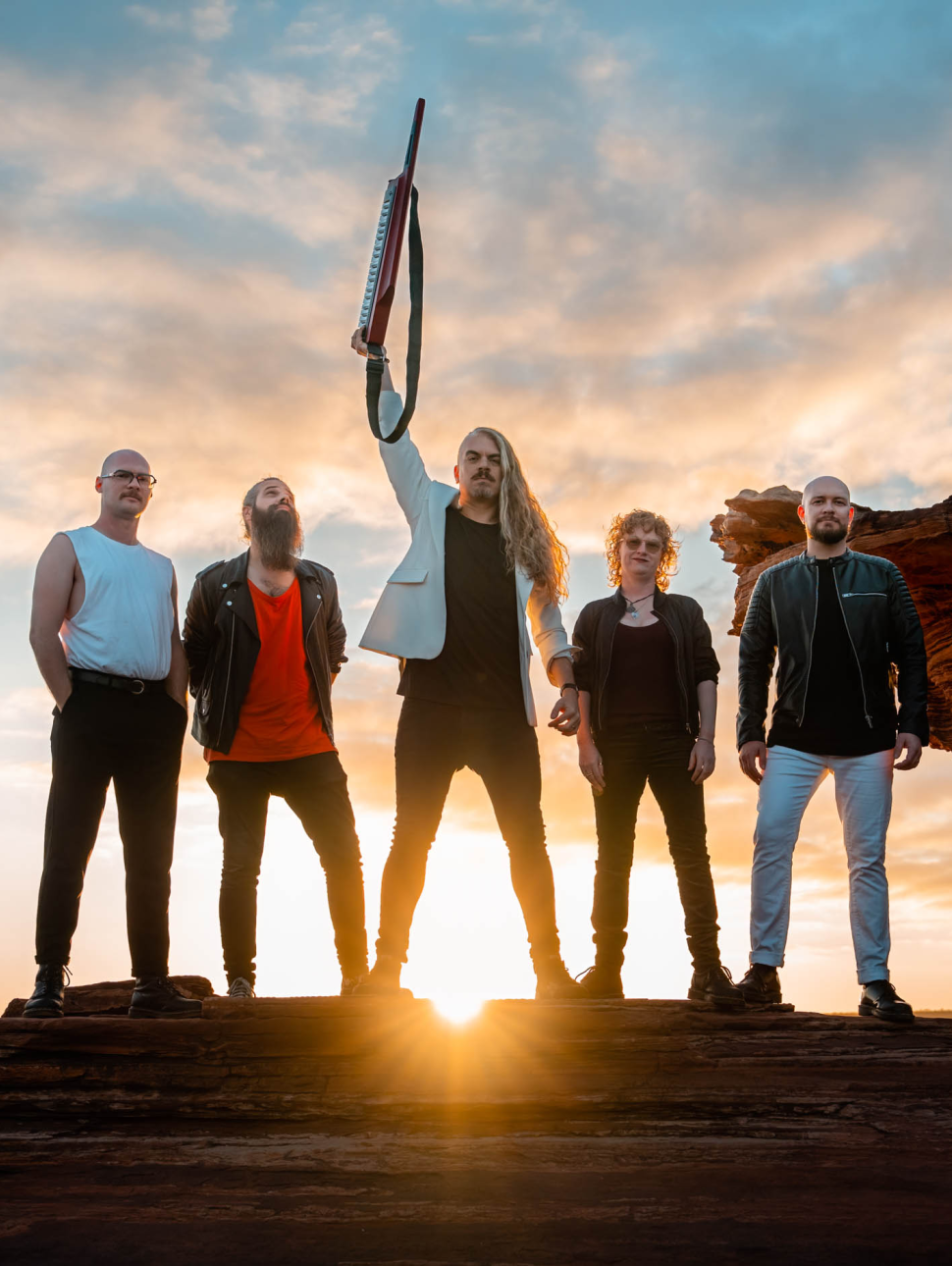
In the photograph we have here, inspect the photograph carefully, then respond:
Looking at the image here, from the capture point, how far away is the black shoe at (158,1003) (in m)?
5.48

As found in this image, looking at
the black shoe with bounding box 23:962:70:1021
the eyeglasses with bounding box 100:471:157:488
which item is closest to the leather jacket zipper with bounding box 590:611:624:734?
the eyeglasses with bounding box 100:471:157:488

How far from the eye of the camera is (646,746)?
20.2ft

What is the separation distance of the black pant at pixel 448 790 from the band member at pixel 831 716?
1.31 m

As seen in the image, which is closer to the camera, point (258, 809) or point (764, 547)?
point (258, 809)

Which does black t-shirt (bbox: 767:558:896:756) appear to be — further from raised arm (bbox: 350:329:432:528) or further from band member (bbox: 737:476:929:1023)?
raised arm (bbox: 350:329:432:528)

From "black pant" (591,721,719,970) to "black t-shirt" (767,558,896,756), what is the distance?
2.18ft

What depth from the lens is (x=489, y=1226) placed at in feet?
11.6

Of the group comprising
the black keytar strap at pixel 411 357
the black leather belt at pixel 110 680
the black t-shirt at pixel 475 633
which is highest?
the black keytar strap at pixel 411 357

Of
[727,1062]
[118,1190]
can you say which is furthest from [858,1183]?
[118,1190]

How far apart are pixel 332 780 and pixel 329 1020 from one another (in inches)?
57.6

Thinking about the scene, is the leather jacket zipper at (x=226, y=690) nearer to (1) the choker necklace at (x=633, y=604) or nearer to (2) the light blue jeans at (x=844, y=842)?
(1) the choker necklace at (x=633, y=604)

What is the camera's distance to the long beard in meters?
6.57

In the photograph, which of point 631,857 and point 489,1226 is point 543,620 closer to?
point 631,857

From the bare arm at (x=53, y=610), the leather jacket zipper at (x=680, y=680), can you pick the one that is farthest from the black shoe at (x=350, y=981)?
the leather jacket zipper at (x=680, y=680)
